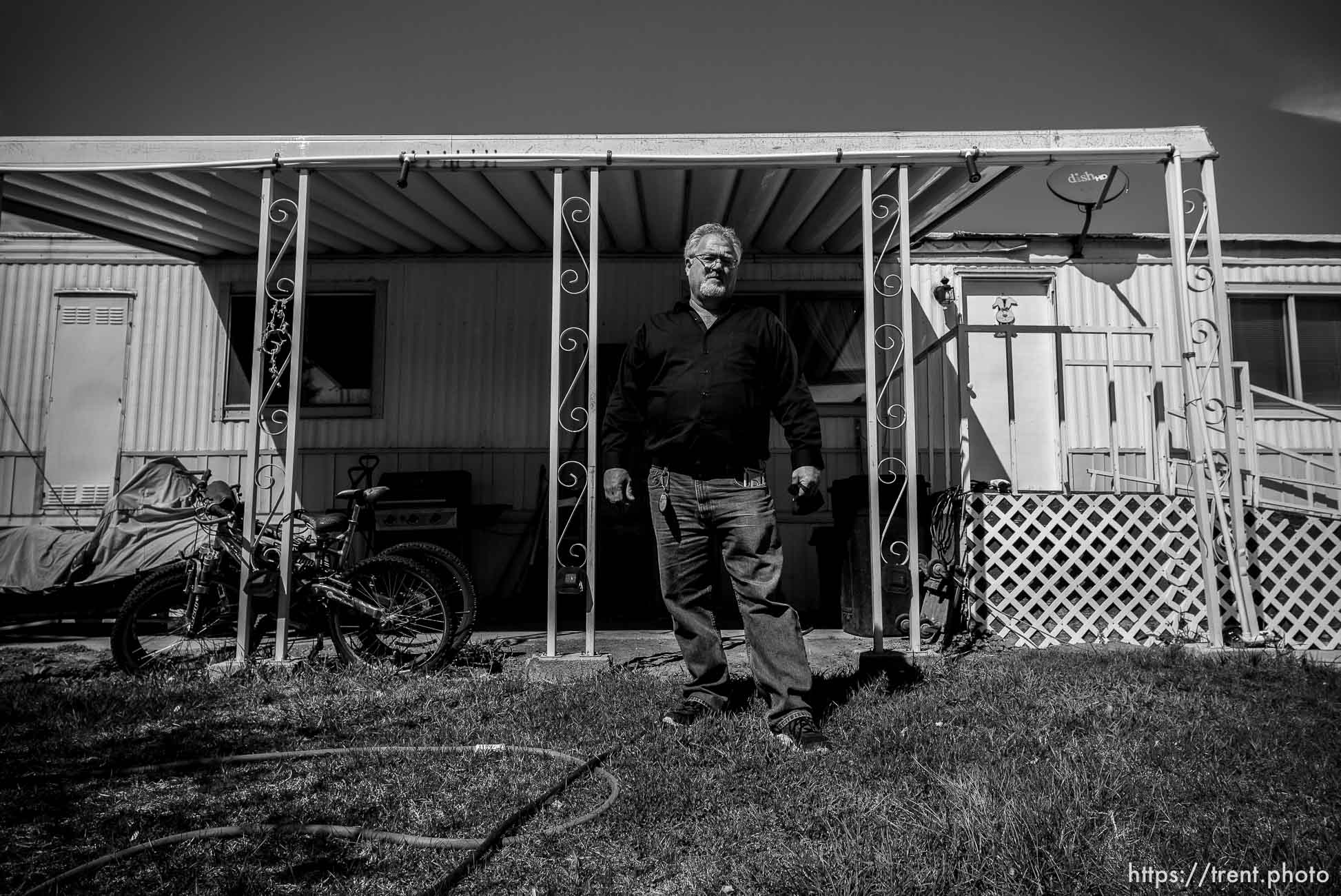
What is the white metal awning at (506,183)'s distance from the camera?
4.94m

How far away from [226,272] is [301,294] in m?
3.53

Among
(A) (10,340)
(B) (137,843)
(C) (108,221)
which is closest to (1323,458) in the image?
(B) (137,843)

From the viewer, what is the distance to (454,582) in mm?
4645

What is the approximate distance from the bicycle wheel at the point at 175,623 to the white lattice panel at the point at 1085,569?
463 cm

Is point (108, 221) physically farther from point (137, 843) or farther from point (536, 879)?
point (536, 879)

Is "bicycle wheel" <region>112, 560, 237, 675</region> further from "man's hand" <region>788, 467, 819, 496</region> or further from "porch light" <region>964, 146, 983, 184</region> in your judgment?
"porch light" <region>964, 146, 983, 184</region>

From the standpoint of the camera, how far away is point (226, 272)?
780 cm

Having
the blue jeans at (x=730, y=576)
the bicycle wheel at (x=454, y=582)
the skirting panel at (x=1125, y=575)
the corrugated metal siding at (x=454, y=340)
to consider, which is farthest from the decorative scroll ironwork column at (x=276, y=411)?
the skirting panel at (x=1125, y=575)

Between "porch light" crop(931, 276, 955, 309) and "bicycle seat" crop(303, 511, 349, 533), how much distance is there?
5551mm

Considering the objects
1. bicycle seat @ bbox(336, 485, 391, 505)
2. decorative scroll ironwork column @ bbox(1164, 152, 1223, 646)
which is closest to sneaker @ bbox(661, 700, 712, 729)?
bicycle seat @ bbox(336, 485, 391, 505)

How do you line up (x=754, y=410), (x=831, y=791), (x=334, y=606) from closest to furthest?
(x=831, y=791)
(x=754, y=410)
(x=334, y=606)

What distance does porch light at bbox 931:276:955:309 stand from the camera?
7.72 meters

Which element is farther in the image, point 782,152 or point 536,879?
point 782,152

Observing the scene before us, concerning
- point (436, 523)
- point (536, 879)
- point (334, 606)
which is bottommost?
point (536, 879)
